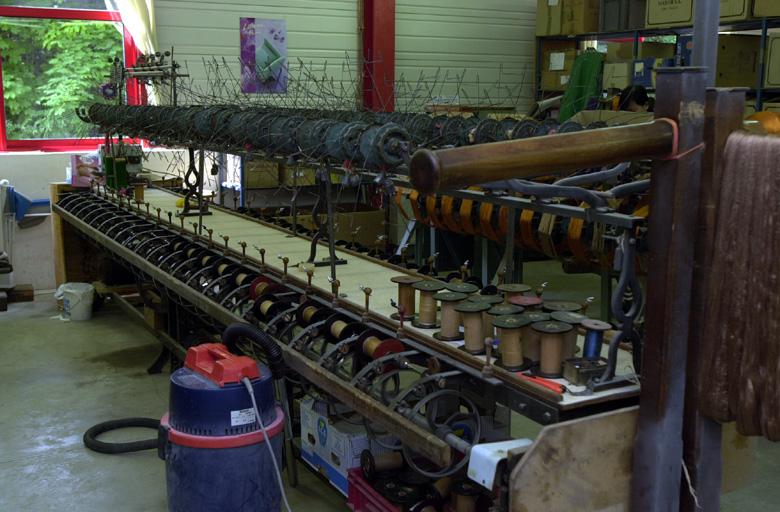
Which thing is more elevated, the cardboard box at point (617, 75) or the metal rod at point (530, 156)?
the cardboard box at point (617, 75)

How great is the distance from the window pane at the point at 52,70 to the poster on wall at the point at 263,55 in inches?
47.5

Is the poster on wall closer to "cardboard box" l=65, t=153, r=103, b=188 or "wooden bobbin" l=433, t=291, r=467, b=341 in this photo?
"cardboard box" l=65, t=153, r=103, b=188

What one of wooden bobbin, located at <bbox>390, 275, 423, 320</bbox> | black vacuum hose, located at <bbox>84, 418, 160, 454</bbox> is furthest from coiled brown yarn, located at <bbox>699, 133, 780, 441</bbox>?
black vacuum hose, located at <bbox>84, 418, 160, 454</bbox>

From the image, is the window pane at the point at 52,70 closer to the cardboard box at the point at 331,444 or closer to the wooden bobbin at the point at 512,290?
the cardboard box at the point at 331,444

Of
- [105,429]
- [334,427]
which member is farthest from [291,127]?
[105,429]

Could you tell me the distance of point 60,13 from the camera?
758 centimetres

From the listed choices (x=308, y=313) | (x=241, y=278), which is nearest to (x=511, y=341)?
(x=308, y=313)

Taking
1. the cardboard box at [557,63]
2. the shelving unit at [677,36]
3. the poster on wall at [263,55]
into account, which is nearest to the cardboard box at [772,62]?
the shelving unit at [677,36]

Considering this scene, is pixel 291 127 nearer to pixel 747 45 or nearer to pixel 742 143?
pixel 742 143

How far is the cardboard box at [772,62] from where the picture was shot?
21.5 ft

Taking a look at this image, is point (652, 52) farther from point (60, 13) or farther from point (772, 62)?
point (60, 13)

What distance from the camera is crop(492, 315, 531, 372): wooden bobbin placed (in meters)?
2.25

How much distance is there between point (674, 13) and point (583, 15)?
5.07ft

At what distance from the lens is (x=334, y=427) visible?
318 centimetres
